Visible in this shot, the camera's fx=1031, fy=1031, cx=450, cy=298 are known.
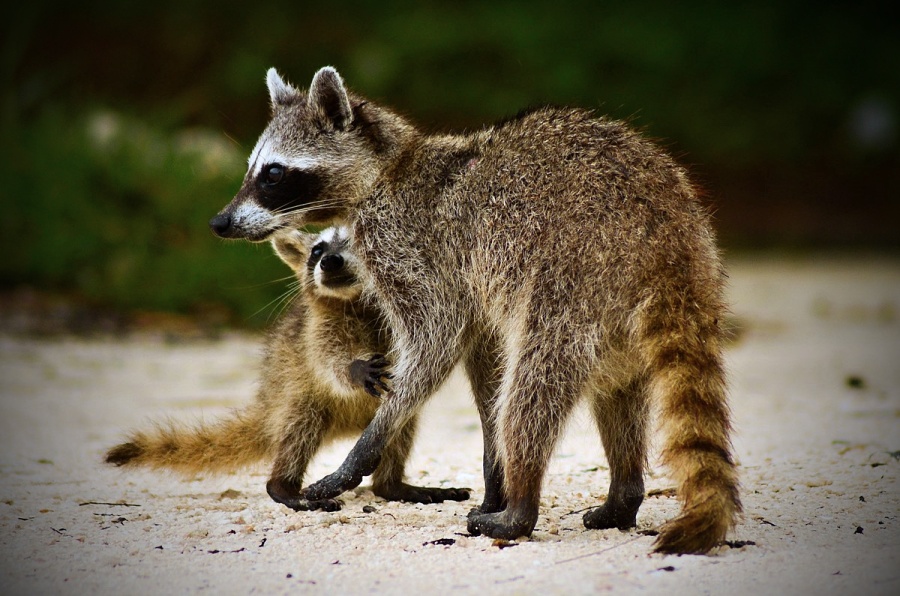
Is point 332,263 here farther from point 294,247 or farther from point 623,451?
point 623,451

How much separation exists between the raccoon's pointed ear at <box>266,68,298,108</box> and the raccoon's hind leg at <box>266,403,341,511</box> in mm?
1536

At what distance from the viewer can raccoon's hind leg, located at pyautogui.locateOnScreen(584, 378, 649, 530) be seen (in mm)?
4375

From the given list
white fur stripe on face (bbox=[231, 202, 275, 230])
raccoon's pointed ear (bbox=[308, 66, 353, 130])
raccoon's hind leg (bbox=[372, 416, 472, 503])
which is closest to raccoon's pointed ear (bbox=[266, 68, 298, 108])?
raccoon's pointed ear (bbox=[308, 66, 353, 130])

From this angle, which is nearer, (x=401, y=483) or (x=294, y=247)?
(x=401, y=483)

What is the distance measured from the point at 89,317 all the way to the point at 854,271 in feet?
31.8

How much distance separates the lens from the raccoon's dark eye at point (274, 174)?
4.93 metres

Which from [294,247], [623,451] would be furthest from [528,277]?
[294,247]

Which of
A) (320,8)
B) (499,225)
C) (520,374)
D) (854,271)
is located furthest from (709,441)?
(320,8)

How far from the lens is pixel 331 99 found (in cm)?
497

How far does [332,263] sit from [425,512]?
1.26 metres

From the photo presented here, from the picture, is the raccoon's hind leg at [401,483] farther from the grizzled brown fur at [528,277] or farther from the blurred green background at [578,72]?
the blurred green background at [578,72]

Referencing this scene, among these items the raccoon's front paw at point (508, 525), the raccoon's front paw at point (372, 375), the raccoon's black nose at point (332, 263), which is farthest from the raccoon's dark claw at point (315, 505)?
the raccoon's black nose at point (332, 263)

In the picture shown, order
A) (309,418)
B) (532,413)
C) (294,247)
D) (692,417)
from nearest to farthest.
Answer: (692,417) < (532,413) < (309,418) < (294,247)

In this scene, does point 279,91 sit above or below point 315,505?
above
